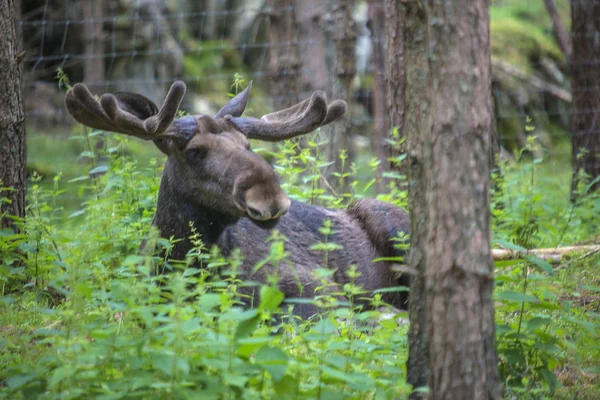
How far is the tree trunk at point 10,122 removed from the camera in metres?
5.92

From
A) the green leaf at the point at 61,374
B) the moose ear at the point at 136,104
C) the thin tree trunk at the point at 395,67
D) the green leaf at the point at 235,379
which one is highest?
the thin tree trunk at the point at 395,67

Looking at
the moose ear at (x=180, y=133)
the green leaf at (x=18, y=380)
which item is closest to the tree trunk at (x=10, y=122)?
the moose ear at (x=180, y=133)

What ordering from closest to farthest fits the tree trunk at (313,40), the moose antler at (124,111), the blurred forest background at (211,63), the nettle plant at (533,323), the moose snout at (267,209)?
the nettle plant at (533,323), the moose snout at (267,209), the moose antler at (124,111), the tree trunk at (313,40), the blurred forest background at (211,63)

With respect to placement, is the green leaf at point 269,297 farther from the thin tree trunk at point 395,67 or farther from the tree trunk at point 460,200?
the thin tree trunk at point 395,67

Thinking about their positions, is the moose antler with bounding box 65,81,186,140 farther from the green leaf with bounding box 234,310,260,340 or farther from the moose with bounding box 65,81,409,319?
the green leaf with bounding box 234,310,260,340

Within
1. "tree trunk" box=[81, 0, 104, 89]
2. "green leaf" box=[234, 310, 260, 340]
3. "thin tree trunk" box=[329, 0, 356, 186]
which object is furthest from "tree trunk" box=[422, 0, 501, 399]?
"tree trunk" box=[81, 0, 104, 89]

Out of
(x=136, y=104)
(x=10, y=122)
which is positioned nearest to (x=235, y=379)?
(x=136, y=104)

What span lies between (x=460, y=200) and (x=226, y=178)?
2.61 m

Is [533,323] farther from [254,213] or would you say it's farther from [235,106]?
[235,106]

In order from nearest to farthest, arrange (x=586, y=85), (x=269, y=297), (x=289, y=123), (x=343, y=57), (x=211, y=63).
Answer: (x=269, y=297) < (x=289, y=123) < (x=343, y=57) < (x=586, y=85) < (x=211, y=63)

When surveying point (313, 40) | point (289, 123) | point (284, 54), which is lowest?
point (289, 123)

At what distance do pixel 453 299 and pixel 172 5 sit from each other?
54.4 ft

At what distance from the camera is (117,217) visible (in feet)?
21.4

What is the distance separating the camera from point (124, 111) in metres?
5.68
